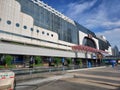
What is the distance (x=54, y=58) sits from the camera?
47688 millimetres

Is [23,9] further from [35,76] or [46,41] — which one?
[35,76]

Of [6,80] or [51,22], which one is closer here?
[6,80]

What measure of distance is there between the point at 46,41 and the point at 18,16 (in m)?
14.7

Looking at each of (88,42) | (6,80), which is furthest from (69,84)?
(88,42)

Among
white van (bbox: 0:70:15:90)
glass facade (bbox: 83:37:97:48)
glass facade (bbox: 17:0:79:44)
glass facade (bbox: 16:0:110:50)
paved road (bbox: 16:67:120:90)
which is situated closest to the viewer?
white van (bbox: 0:70:15:90)

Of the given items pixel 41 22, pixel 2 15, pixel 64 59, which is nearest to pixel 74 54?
pixel 64 59

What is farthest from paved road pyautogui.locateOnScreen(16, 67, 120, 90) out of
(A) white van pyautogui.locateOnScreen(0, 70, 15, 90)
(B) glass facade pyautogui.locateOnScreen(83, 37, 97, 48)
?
(B) glass facade pyautogui.locateOnScreen(83, 37, 97, 48)

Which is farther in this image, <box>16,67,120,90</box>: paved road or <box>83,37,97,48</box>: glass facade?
<box>83,37,97,48</box>: glass facade

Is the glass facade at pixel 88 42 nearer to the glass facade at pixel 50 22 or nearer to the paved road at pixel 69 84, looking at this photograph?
the glass facade at pixel 50 22

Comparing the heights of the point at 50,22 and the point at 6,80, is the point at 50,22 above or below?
above

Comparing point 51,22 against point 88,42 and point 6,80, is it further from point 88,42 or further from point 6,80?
point 6,80

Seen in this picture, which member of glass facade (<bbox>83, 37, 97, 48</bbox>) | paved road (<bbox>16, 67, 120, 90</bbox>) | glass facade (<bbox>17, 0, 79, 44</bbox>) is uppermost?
glass facade (<bbox>17, 0, 79, 44</bbox>)

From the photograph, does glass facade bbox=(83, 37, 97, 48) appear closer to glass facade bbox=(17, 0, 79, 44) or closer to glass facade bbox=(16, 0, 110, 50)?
glass facade bbox=(16, 0, 110, 50)

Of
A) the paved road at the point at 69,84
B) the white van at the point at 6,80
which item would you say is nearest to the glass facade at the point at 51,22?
the paved road at the point at 69,84
